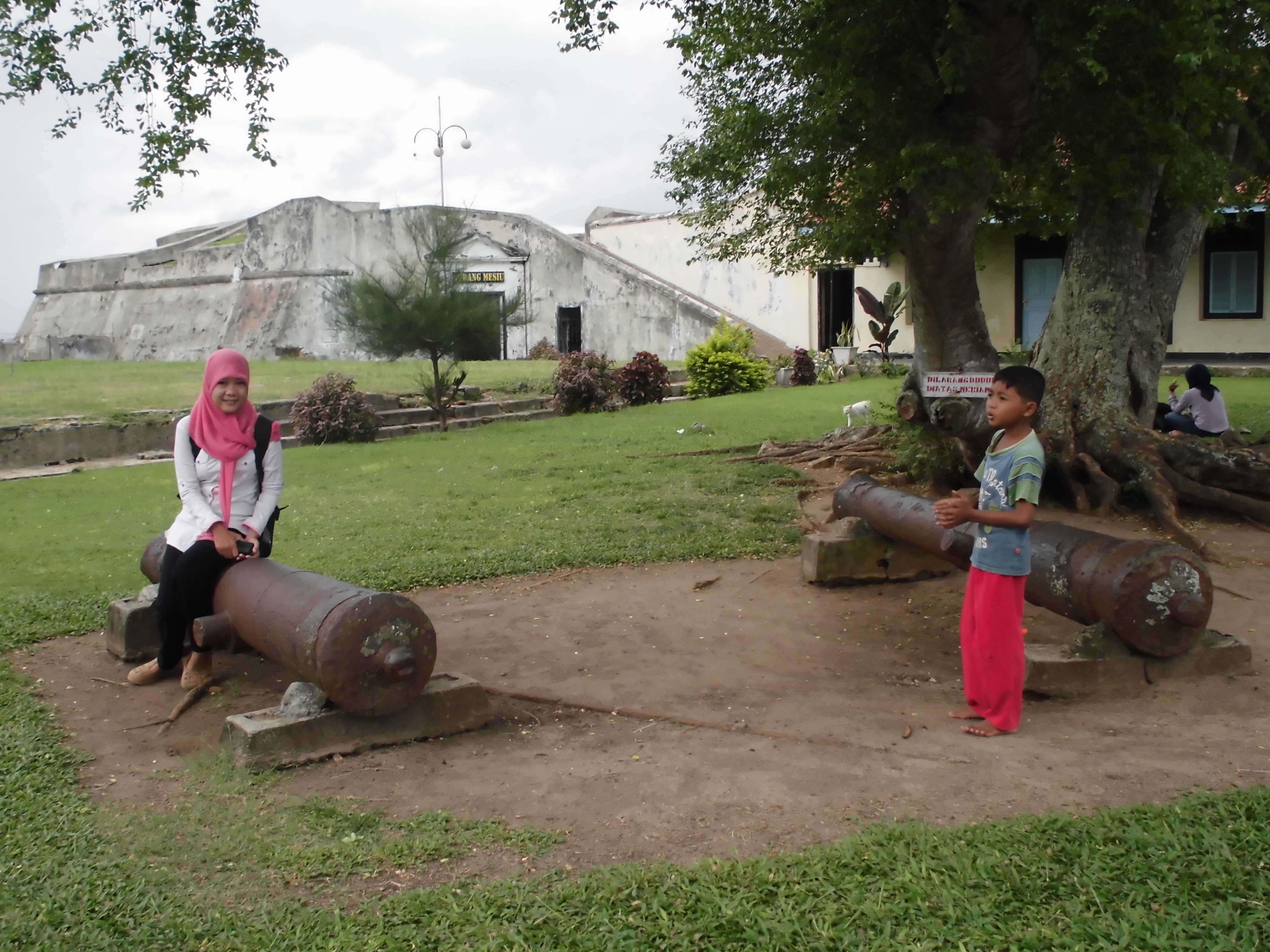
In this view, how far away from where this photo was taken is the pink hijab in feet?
15.5

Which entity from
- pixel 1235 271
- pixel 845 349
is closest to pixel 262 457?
pixel 845 349

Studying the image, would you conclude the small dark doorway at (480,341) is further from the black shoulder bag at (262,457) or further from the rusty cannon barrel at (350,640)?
the rusty cannon barrel at (350,640)

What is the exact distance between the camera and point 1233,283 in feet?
66.6

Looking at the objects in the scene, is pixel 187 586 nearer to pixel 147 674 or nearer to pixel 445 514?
pixel 147 674

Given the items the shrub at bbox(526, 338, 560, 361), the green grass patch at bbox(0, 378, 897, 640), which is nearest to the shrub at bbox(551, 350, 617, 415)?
the green grass patch at bbox(0, 378, 897, 640)

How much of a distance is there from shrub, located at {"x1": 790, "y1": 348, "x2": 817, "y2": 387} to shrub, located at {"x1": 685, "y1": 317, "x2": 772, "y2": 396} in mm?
809

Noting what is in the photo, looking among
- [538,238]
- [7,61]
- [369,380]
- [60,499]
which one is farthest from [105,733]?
[538,238]

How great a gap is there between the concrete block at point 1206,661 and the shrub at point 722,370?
644 inches

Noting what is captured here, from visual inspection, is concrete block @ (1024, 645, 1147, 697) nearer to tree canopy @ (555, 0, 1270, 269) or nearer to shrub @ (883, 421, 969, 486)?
tree canopy @ (555, 0, 1270, 269)

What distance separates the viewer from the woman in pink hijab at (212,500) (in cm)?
472

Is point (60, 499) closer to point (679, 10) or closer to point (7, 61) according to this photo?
point (7, 61)

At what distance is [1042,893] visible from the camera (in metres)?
2.85

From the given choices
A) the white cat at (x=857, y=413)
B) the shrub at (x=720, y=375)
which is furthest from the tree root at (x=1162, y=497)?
the shrub at (x=720, y=375)

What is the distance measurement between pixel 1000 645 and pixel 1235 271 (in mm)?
19323
